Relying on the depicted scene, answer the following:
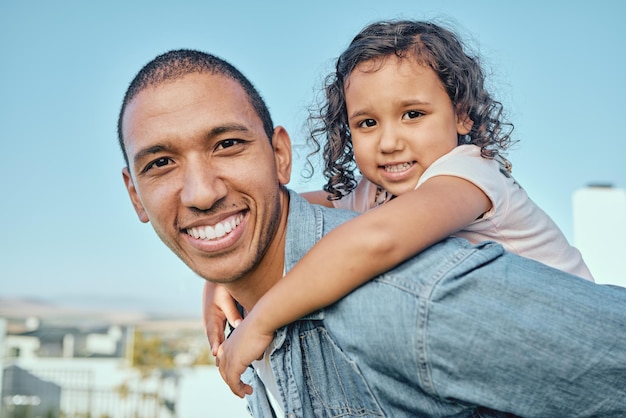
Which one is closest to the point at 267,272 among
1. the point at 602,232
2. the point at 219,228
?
the point at 219,228

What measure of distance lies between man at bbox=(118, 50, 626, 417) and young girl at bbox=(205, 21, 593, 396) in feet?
0.23

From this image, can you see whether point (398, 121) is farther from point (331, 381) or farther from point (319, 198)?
point (331, 381)

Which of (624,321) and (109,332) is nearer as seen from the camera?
(624,321)

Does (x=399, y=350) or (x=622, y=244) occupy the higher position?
(x=399, y=350)

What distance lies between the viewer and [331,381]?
178cm

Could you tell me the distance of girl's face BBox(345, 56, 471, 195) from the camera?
224 cm

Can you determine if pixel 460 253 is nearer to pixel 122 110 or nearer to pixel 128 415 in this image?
pixel 122 110

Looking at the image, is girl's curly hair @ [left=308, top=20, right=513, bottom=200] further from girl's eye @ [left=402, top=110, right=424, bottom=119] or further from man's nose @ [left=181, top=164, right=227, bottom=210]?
man's nose @ [left=181, top=164, right=227, bottom=210]

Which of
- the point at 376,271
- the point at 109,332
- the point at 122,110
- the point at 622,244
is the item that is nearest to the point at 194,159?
the point at 122,110

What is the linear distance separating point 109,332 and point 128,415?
8092 millimetres

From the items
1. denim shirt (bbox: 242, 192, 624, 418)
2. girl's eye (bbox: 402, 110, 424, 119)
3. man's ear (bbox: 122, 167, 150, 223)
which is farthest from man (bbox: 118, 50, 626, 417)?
girl's eye (bbox: 402, 110, 424, 119)

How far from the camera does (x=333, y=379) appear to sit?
5.81ft

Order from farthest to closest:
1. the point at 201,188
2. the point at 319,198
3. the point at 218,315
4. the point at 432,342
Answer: the point at 319,198 → the point at 218,315 → the point at 201,188 → the point at 432,342

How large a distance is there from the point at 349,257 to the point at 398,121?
801mm
